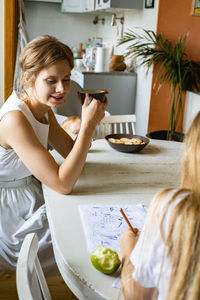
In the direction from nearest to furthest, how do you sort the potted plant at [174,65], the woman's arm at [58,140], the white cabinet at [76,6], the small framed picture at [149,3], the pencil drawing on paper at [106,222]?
the pencil drawing on paper at [106,222] < the woman's arm at [58,140] < the potted plant at [174,65] < the small framed picture at [149,3] < the white cabinet at [76,6]

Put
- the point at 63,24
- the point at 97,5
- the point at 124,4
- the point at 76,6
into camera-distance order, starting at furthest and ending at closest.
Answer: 1. the point at 63,24
2. the point at 76,6
3. the point at 97,5
4. the point at 124,4

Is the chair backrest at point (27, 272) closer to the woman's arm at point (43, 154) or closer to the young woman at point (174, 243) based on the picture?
the young woman at point (174, 243)

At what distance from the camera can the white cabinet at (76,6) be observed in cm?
518

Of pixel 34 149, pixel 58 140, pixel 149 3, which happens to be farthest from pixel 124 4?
pixel 34 149

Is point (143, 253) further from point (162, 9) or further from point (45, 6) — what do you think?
point (45, 6)

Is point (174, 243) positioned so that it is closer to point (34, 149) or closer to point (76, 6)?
point (34, 149)

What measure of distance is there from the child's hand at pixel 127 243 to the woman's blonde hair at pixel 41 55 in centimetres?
84

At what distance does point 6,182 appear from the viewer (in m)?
1.67

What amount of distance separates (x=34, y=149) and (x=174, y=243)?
2.80ft

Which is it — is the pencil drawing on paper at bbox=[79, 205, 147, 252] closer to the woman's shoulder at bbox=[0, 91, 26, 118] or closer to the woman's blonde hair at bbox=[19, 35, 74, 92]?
the woman's shoulder at bbox=[0, 91, 26, 118]

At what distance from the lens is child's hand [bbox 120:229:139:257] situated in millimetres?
967

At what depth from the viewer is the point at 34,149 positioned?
1.46 metres

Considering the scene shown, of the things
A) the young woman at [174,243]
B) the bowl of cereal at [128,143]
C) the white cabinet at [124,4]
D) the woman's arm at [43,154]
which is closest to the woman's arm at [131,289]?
the young woman at [174,243]

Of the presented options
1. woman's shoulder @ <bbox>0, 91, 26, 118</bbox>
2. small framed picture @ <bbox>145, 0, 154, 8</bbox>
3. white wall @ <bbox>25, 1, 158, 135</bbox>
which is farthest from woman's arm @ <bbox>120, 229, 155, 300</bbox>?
white wall @ <bbox>25, 1, 158, 135</bbox>
